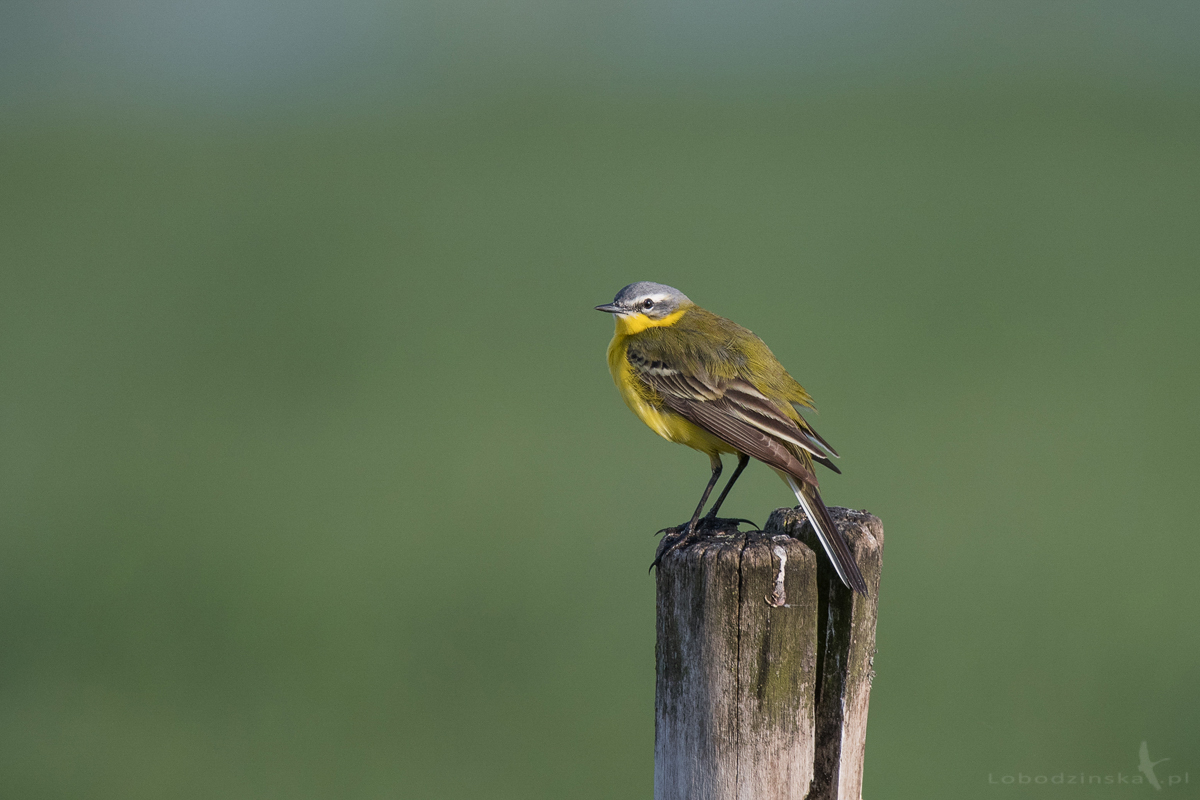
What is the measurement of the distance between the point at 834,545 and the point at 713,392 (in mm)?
1618

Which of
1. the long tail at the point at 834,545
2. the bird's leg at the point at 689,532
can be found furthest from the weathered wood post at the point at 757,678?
the bird's leg at the point at 689,532

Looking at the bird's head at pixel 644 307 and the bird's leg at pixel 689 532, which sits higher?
the bird's head at pixel 644 307

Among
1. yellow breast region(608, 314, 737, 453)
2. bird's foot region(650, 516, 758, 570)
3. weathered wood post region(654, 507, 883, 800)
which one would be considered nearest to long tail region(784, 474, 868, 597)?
weathered wood post region(654, 507, 883, 800)

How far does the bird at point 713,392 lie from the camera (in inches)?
194

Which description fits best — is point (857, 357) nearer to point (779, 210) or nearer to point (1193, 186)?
point (779, 210)

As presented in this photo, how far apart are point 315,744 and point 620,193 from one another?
19791 mm

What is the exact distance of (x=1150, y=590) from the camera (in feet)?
36.9

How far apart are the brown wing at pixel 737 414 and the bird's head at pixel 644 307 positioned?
62 centimetres

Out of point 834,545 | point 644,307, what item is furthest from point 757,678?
point 644,307

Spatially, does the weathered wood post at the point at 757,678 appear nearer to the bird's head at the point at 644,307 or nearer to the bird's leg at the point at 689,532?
the bird's leg at the point at 689,532

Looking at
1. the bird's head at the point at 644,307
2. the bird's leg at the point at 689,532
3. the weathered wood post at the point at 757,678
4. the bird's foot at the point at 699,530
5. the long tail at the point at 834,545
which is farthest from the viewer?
the bird's head at the point at 644,307

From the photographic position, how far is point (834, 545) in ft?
12.3

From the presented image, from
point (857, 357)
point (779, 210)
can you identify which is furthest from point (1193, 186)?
point (857, 357)

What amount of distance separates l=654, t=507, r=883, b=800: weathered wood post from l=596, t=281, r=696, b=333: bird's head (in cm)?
262
